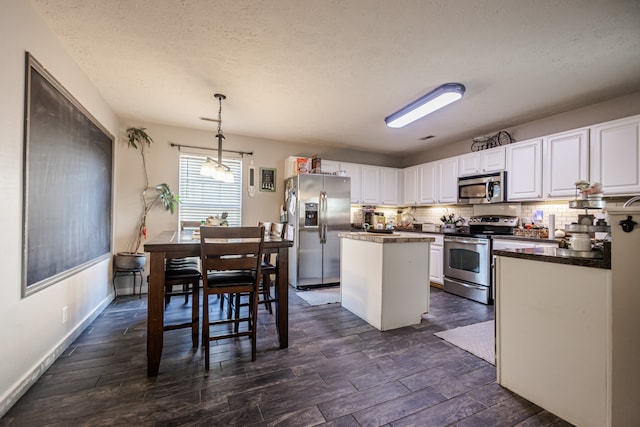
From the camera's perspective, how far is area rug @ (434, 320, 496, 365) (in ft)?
7.41

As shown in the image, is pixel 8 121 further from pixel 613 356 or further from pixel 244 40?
pixel 613 356

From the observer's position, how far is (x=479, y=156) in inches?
166

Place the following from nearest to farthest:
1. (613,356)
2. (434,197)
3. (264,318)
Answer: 1. (613,356)
2. (264,318)
3. (434,197)

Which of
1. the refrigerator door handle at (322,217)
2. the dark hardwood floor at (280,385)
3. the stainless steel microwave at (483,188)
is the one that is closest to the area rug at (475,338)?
the dark hardwood floor at (280,385)

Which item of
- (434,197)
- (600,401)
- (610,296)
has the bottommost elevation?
(600,401)

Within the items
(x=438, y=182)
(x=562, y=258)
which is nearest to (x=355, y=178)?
(x=438, y=182)

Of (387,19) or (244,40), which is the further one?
(244,40)

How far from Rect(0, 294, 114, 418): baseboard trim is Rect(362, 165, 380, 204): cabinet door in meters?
4.36

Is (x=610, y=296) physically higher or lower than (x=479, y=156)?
lower

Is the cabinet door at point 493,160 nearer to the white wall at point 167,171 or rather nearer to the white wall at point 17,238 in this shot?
the white wall at point 167,171

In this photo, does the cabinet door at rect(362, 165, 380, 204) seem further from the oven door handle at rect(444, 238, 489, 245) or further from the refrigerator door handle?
the oven door handle at rect(444, 238, 489, 245)

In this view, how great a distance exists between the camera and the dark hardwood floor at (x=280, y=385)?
149 cm

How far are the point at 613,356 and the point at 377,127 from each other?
140 inches

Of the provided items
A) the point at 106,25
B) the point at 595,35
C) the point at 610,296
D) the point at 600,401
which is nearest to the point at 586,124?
the point at 595,35
